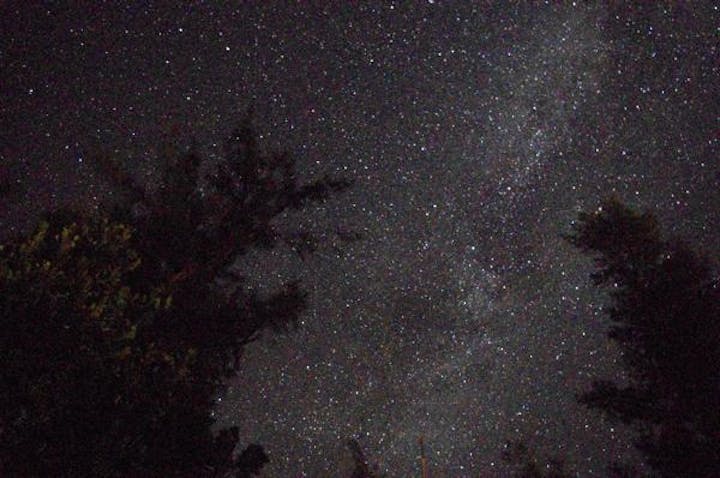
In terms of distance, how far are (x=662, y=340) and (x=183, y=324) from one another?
9.69m

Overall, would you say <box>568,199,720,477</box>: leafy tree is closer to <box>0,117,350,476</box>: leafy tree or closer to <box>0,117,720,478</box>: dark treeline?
<box>0,117,720,478</box>: dark treeline

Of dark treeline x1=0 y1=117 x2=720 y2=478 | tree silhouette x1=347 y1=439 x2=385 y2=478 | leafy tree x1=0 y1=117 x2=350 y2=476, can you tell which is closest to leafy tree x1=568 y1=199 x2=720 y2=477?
dark treeline x1=0 y1=117 x2=720 y2=478

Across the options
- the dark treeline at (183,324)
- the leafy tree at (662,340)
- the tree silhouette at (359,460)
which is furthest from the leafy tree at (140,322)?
the tree silhouette at (359,460)

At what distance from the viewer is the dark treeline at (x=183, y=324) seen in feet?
18.2

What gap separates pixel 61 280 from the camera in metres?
5.74

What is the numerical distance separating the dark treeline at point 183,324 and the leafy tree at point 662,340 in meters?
0.03

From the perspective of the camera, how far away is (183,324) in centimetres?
886

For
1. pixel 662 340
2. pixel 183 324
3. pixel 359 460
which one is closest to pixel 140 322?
pixel 183 324

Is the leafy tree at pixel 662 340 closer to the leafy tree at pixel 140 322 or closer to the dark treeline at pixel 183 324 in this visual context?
the dark treeline at pixel 183 324

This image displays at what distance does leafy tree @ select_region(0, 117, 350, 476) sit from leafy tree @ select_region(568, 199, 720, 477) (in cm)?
701

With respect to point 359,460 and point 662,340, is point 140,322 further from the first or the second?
point 359,460

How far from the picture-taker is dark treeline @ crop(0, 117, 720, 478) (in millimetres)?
5535

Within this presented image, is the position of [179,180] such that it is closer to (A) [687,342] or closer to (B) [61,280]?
(B) [61,280]

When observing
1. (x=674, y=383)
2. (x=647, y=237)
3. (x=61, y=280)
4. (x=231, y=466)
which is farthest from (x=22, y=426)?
(x=647, y=237)
